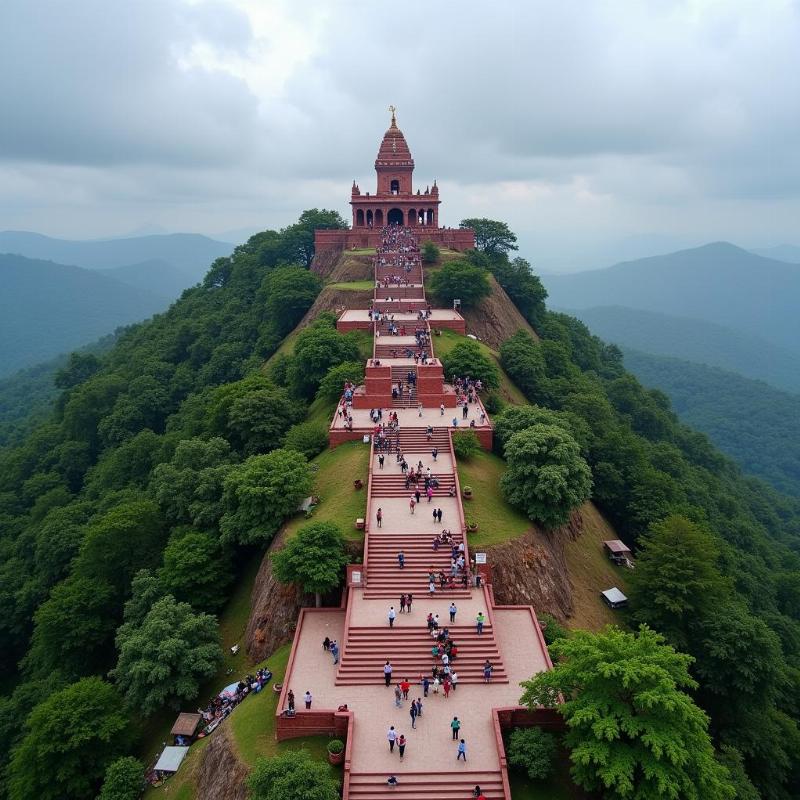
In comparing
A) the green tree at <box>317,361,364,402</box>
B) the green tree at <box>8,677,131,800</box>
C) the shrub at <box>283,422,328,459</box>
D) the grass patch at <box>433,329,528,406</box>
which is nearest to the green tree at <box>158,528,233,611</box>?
the green tree at <box>8,677,131,800</box>

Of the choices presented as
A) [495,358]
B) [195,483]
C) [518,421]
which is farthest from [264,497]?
[495,358]

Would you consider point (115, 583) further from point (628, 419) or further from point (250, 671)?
point (628, 419)

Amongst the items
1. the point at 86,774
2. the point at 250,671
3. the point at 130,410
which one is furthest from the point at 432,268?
the point at 86,774

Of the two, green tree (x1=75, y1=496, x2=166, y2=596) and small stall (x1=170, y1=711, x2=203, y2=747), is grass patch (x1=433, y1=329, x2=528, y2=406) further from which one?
small stall (x1=170, y1=711, x2=203, y2=747)

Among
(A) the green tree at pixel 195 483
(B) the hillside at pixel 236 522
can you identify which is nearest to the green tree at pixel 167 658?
(B) the hillside at pixel 236 522

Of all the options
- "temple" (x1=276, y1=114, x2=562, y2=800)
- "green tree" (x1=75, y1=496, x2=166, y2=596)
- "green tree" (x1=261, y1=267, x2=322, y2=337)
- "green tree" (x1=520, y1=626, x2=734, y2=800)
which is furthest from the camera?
"green tree" (x1=261, y1=267, x2=322, y2=337)

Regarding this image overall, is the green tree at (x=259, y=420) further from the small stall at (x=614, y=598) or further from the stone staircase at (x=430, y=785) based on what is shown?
the stone staircase at (x=430, y=785)
